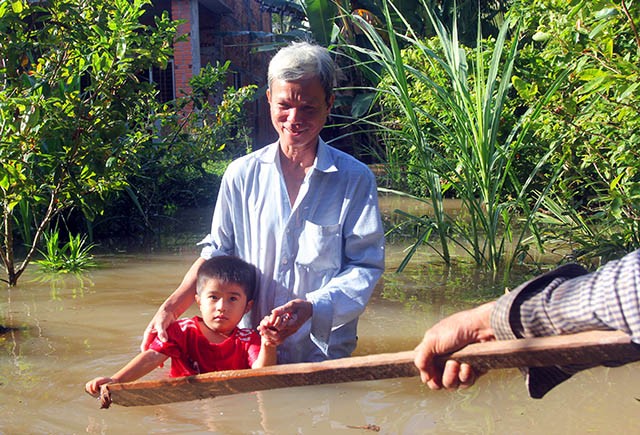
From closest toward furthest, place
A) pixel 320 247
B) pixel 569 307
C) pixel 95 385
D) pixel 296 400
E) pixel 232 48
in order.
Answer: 1. pixel 569 307
2. pixel 95 385
3. pixel 320 247
4. pixel 296 400
5. pixel 232 48

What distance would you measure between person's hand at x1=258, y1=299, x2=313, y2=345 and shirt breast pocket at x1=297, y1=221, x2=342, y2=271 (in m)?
0.29

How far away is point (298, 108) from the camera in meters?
2.77

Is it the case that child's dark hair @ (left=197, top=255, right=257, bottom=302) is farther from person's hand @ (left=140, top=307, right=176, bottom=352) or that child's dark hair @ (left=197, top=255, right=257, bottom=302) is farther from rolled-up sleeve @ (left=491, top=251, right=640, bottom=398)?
rolled-up sleeve @ (left=491, top=251, right=640, bottom=398)

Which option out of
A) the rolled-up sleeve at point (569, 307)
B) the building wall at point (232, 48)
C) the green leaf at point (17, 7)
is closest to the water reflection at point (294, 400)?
the rolled-up sleeve at point (569, 307)

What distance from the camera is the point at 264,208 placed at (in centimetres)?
294

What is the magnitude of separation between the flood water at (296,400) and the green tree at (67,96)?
0.85 meters

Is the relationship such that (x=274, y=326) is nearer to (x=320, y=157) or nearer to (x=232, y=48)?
(x=320, y=157)

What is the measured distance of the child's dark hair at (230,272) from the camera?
280 cm

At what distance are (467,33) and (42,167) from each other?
34.6 feet

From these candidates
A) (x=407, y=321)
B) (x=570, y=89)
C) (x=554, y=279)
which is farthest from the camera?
(x=570, y=89)

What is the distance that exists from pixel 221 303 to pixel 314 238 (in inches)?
16.9

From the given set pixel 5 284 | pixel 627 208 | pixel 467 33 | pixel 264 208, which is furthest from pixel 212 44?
pixel 264 208

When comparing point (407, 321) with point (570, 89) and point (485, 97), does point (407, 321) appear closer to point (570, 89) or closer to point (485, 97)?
point (485, 97)

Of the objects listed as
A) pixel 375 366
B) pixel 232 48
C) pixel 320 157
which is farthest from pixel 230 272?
pixel 232 48
